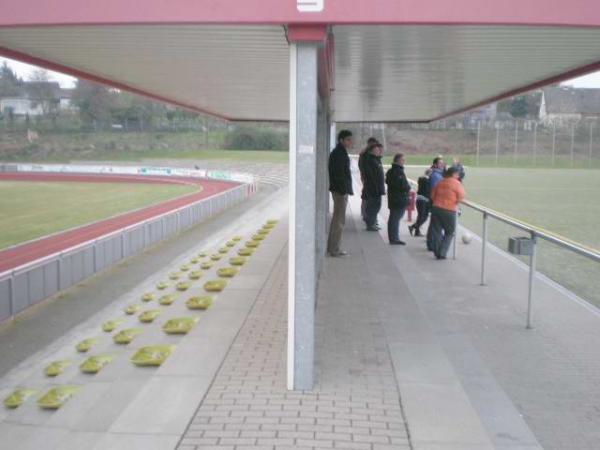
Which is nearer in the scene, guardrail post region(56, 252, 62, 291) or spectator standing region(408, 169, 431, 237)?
guardrail post region(56, 252, 62, 291)

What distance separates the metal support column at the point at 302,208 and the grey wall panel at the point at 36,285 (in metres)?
7.92

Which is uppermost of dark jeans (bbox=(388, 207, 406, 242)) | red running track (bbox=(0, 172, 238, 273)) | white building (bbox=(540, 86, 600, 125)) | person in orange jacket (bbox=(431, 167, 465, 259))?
white building (bbox=(540, 86, 600, 125))

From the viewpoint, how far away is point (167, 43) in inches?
240

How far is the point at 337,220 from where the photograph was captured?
10781 mm

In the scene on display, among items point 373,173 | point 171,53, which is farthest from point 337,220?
point 171,53

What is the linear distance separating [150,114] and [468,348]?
8916 cm

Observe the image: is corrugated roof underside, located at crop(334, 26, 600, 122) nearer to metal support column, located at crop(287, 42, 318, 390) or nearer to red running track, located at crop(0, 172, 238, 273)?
metal support column, located at crop(287, 42, 318, 390)

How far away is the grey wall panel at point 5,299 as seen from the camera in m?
11.2

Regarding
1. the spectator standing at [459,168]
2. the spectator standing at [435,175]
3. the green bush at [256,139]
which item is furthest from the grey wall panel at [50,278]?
the green bush at [256,139]

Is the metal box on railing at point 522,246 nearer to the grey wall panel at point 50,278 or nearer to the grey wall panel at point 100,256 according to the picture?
the grey wall panel at point 50,278

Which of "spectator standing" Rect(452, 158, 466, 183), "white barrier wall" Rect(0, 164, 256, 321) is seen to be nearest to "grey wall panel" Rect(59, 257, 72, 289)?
"white barrier wall" Rect(0, 164, 256, 321)

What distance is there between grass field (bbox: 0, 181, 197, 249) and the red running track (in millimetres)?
950

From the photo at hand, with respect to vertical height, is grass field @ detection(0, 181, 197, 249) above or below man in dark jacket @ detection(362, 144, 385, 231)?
below

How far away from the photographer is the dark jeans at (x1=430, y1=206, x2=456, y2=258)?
11461mm
